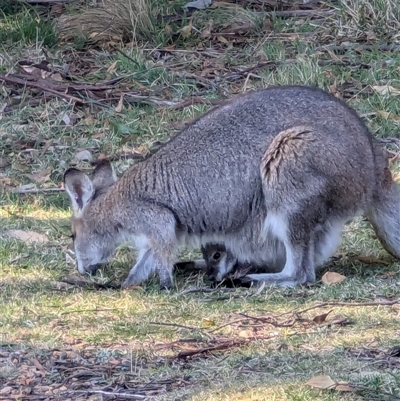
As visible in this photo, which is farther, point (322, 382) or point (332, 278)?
point (332, 278)

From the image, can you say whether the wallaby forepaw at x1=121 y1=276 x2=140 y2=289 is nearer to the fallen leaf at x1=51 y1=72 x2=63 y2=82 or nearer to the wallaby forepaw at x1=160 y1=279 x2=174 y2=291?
the wallaby forepaw at x1=160 y1=279 x2=174 y2=291

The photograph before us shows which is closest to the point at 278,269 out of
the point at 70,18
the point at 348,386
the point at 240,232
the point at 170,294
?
the point at 240,232

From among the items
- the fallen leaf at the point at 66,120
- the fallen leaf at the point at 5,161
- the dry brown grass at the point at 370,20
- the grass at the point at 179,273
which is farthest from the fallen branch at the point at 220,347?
the dry brown grass at the point at 370,20

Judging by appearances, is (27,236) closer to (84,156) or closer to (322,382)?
(84,156)

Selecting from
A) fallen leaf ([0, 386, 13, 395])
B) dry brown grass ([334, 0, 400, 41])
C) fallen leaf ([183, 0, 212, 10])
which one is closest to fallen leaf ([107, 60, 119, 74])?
fallen leaf ([183, 0, 212, 10])

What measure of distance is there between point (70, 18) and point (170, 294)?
253 inches

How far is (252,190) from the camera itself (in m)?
6.33

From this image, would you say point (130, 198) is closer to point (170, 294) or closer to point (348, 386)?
point (170, 294)

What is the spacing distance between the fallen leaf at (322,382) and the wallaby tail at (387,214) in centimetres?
242

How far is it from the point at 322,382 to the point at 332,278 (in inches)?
83.1

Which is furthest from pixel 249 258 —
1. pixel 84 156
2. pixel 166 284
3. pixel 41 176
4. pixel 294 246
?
pixel 84 156

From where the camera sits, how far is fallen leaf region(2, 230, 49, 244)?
7273 millimetres

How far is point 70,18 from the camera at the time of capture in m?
11.9

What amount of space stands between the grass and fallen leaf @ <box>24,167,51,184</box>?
0.02m
